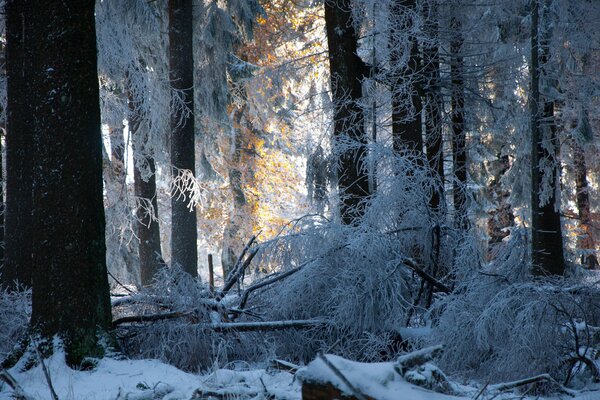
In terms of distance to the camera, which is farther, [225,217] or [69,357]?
[225,217]

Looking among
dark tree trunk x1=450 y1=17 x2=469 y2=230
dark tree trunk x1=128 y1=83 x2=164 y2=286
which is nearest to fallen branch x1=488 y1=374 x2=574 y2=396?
dark tree trunk x1=450 y1=17 x2=469 y2=230

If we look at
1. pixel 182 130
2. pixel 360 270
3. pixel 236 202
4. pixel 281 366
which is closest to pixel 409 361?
pixel 281 366

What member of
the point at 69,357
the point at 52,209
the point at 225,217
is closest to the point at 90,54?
the point at 52,209

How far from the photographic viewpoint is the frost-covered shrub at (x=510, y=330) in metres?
4.68

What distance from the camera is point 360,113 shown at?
30.5 ft

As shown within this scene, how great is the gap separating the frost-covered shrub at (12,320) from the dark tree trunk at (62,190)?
33.7 inches

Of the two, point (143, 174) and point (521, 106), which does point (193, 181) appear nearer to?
point (143, 174)

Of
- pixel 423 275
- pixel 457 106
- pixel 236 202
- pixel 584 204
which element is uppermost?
pixel 457 106

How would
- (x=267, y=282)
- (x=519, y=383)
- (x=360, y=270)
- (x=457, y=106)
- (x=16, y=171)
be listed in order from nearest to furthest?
(x=519, y=383), (x=360, y=270), (x=267, y=282), (x=16, y=171), (x=457, y=106)

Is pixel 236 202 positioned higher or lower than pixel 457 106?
lower

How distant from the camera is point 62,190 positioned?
4871mm

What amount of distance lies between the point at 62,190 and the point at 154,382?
1804 mm

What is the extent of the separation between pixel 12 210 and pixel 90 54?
135 inches

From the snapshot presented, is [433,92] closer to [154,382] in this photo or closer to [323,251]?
[323,251]
